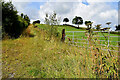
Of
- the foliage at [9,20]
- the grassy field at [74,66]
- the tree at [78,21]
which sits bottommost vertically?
the grassy field at [74,66]

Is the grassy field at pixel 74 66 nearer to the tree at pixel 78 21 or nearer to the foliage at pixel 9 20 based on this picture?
the foliage at pixel 9 20

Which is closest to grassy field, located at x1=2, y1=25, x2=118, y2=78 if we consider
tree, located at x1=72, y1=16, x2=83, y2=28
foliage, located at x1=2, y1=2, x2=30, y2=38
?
foliage, located at x1=2, y1=2, x2=30, y2=38

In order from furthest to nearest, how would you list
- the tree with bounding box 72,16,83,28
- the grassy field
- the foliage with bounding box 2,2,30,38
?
the tree with bounding box 72,16,83,28 → the foliage with bounding box 2,2,30,38 → the grassy field

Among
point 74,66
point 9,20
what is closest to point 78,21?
point 9,20

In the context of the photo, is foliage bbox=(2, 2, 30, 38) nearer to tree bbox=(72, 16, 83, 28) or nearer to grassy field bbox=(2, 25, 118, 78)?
grassy field bbox=(2, 25, 118, 78)

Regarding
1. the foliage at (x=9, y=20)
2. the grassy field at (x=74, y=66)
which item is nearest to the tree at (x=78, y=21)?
the foliage at (x=9, y=20)

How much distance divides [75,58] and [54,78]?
0.64 meters

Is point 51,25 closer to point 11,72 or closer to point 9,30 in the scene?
point 11,72

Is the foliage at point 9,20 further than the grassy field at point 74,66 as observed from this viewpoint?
Yes

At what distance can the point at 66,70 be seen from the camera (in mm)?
2162

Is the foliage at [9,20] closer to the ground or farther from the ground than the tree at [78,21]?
closer to the ground

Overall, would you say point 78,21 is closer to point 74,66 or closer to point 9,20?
point 9,20

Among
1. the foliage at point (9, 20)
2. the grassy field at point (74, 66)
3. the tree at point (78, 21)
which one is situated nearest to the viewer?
the grassy field at point (74, 66)

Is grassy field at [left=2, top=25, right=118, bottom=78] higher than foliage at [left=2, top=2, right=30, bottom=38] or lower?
lower
